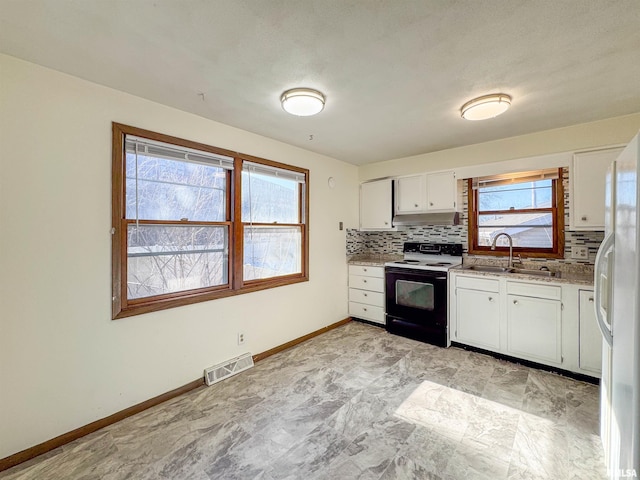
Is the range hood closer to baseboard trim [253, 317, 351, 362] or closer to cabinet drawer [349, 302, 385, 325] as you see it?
cabinet drawer [349, 302, 385, 325]

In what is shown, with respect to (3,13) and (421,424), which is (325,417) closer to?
(421,424)

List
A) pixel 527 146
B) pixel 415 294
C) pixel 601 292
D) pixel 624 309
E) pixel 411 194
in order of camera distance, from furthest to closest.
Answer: pixel 411 194 → pixel 415 294 → pixel 527 146 → pixel 601 292 → pixel 624 309

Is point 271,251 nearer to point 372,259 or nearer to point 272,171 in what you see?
point 272,171

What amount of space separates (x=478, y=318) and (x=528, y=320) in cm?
45

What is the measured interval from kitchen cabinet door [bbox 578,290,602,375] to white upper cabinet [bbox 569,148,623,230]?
2.24ft

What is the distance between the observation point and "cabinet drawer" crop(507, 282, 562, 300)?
260 cm

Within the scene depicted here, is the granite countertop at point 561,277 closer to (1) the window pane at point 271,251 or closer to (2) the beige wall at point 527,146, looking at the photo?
(2) the beige wall at point 527,146

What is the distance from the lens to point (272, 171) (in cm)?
311

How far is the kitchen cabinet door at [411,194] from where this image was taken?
12.2ft

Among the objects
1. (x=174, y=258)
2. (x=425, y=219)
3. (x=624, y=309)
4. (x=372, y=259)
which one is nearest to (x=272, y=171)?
(x=174, y=258)

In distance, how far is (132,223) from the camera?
2125 mm

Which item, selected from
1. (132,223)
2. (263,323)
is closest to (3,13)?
(132,223)

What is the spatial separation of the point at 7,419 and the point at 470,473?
104 inches

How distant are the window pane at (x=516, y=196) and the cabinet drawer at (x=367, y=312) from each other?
1884mm
